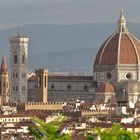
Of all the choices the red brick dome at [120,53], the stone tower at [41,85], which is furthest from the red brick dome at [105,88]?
the stone tower at [41,85]

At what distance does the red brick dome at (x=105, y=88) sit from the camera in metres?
122

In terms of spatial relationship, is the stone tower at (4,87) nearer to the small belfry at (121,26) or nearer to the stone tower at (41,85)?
the stone tower at (41,85)

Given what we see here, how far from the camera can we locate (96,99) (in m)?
124

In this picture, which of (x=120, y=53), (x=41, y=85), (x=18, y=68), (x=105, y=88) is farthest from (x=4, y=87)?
(x=120, y=53)

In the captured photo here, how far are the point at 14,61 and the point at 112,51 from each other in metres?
12.4

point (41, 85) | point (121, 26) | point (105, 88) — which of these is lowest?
point (105, 88)

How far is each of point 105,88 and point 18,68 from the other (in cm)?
1717

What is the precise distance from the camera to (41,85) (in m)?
120

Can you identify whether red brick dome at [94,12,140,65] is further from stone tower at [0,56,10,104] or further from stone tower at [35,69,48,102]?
stone tower at [0,56,10,104]

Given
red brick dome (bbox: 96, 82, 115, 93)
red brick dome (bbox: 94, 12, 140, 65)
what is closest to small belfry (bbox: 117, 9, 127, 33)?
red brick dome (bbox: 94, 12, 140, 65)

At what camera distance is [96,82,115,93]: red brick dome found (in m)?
122

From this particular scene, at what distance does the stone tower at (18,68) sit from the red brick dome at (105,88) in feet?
Result: 31.6

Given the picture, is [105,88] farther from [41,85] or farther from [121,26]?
[121,26]

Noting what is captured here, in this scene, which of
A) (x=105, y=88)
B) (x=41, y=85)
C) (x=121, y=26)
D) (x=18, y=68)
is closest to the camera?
(x=41, y=85)
